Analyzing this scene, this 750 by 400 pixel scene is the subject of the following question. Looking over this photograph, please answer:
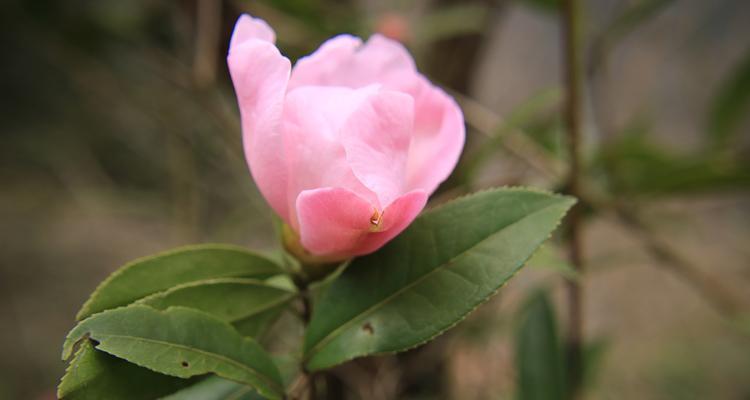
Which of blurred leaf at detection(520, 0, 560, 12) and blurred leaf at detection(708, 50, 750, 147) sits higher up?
blurred leaf at detection(520, 0, 560, 12)

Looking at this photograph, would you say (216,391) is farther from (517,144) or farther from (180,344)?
(517,144)

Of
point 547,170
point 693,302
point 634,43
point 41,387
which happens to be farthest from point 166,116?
point 693,302

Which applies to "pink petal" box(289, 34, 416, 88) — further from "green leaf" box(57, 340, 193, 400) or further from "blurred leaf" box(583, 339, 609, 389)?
"blurred leaf" box(583, 339, 609, 389)

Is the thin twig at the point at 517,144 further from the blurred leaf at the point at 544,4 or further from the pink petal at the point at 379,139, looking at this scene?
the pink petal at the point at 379,139

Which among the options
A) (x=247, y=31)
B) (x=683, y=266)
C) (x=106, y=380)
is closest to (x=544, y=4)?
(x=683, y=266)

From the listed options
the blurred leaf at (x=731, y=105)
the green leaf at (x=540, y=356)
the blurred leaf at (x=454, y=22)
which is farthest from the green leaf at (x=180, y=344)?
the blurred leaf at (x=731, y=105)

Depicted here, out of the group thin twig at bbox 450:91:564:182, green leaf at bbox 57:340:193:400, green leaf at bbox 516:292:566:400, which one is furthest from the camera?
thin twig at bbox 450:91:564:182

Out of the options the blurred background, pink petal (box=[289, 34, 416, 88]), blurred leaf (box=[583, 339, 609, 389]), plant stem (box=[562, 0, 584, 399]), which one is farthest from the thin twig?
pink petal (box=[289, 34, 416, 88])
